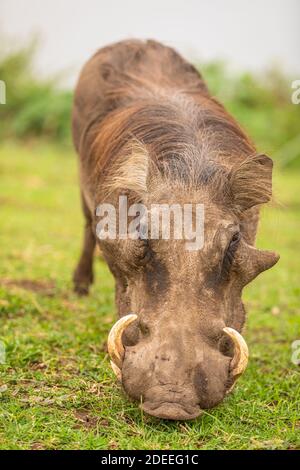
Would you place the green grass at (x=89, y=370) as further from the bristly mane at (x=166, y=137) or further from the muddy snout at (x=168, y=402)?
the bristly mane at (x=166, y=137)

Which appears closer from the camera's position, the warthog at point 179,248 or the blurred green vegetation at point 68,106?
the warthog at point 179,248

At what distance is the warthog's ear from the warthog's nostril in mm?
1041

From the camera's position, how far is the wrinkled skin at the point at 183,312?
9.53ft

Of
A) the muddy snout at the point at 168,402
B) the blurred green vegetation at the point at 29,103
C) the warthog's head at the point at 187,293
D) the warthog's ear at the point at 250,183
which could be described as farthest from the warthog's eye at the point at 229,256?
the blurred green vegetation at the point at 29,103

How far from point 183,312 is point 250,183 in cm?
79

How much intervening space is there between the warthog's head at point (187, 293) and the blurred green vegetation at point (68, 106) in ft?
33.7

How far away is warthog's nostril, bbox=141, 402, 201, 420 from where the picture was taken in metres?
2.87

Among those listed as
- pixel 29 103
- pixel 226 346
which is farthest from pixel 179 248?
pixel 29 103

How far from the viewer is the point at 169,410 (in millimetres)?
2865

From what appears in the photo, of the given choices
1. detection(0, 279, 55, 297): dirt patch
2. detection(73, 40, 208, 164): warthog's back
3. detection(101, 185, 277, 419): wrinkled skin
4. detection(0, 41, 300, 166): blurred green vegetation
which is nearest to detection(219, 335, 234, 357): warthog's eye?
detection(101, 185, 277, 419): wrinkled skin

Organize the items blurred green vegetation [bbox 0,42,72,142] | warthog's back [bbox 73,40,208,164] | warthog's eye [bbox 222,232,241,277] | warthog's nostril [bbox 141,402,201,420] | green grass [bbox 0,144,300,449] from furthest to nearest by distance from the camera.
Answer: blurred green vegetation [bbox 0,42,72,142] → warthog's back [bbox 73,40,208,164] → warthog's eye [bbox 222,232,241,277] → green grass [bbox 0,144,300,449] → warthog's nostril [bbox 141,402,201,420]

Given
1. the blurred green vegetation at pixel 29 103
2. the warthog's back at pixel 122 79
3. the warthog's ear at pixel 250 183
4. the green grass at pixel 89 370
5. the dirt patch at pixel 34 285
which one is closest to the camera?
the green grass at pixel 89 370

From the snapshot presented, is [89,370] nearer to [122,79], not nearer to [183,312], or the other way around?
[183,312]

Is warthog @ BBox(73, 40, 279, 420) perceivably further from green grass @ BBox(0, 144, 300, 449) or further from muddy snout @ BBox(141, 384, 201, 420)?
green grass @ BBox(0, 144, 300, 449)
